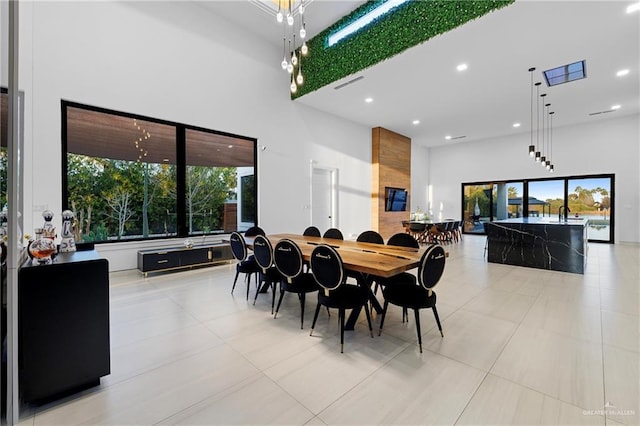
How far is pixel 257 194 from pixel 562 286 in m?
5.81

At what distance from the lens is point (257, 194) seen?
6469 mm

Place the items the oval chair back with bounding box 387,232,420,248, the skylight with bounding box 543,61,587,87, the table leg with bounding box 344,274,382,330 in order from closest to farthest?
the table leg with bounding box 344,274,382,330 → the oval chair back with bounding box 387,232,420,248 → the skylight with bounding box 543,61,587,87

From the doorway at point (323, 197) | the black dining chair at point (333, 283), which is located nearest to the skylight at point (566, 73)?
the doorway at point (323, 197)

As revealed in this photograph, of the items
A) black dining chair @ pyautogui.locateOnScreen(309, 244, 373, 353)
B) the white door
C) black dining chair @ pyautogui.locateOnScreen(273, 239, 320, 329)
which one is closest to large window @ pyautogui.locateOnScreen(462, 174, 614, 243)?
→ the white door

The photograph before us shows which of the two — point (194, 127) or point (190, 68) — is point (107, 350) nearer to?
point (194, 127)

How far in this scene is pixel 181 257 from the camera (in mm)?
4980

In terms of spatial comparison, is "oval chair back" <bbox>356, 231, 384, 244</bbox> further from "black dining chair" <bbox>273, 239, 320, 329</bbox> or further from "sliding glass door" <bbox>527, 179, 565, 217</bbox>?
"sliding glass door" <bbox>527, 179, 565, 217</bbox>

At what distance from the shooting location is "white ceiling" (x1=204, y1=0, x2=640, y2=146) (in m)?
4.04

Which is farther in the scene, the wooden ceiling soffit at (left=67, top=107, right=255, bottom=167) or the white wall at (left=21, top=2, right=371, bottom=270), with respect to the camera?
the wooden ceiling soffit at (left=67, top=107, right=255, bottom=167)

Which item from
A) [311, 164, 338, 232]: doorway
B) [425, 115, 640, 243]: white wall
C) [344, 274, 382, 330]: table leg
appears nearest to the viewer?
[344, 274, 382, 330]: table leg

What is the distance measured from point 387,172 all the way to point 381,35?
5094 mm

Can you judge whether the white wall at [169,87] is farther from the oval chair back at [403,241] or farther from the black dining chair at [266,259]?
Answer: the oval chair back at [403,241]

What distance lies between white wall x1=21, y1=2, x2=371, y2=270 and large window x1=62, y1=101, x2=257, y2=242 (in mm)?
219

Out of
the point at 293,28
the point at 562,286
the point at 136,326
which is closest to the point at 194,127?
the point at 293,28
